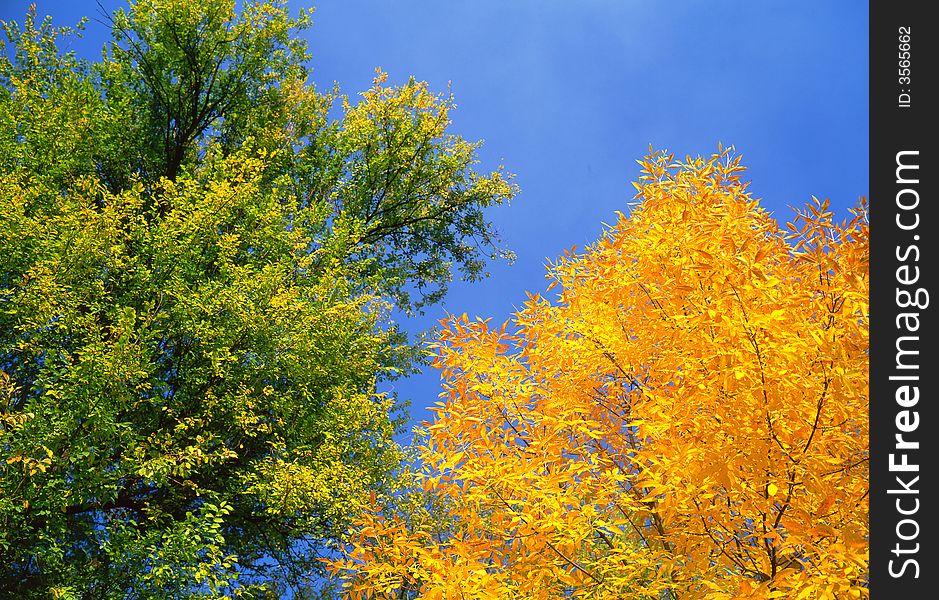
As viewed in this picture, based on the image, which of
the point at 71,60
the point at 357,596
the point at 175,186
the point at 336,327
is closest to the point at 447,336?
the point at 357,596

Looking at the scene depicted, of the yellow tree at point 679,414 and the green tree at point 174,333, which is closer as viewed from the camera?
the yellow tree at point 679,414

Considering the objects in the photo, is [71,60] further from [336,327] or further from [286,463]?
[286,463]

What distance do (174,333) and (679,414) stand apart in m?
6.95

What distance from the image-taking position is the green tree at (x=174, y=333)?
7461 mm

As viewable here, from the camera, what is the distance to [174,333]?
8.98 meters

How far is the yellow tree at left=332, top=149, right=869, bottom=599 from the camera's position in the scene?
3547 mm
